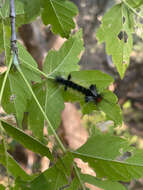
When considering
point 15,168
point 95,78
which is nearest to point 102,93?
point 95,78

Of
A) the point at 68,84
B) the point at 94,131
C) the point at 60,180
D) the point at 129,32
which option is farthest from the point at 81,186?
the point at 129,32

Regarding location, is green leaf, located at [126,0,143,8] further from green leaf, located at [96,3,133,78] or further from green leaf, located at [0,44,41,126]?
green leaf, located at [0,44,41,126]

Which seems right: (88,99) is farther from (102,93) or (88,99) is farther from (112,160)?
(112,160)

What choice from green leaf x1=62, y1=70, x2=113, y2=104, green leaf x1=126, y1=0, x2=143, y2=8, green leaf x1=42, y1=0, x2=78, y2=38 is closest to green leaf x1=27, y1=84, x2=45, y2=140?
green leaf x1=62, y1=70, x2=113, y2=104

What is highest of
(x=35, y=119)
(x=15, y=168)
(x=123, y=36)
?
(x=123, y=36)

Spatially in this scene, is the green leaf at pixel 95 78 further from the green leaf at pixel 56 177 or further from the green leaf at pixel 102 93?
the green leaf at pixel 56 177

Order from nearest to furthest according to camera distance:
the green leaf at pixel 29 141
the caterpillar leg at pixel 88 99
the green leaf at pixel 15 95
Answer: the green leaf at pixel 29 141
the green leaf at pixel 15 95
the caterpillar leg at pixel 88 99

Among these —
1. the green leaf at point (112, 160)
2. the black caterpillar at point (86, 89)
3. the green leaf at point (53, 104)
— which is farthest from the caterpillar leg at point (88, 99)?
the green leaf at point (112, 160)

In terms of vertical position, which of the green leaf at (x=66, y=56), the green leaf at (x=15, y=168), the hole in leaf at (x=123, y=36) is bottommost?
the green leaf at (x=15, y=168)
